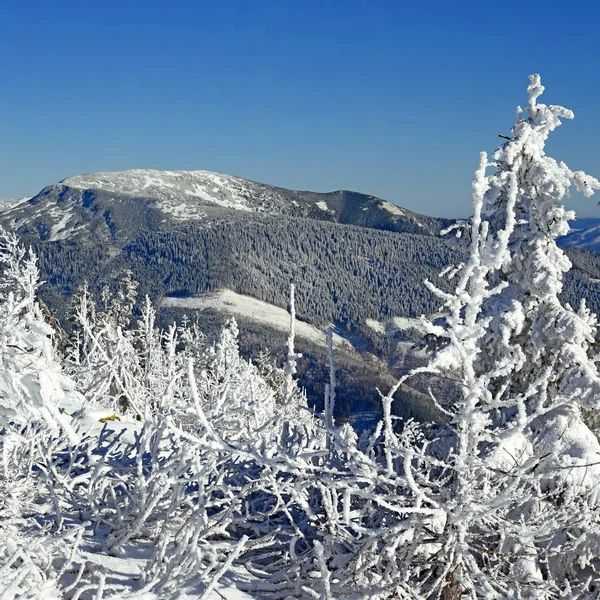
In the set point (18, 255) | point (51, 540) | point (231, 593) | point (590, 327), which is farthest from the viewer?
point (18, 255)

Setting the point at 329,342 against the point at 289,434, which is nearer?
the point at 329,342

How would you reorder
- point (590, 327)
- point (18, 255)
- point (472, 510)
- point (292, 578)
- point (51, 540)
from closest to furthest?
point (51, 540), point (472, 510), point (292, 578), point (590, 327), point (18, 255)

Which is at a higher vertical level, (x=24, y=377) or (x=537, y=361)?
(x=537, y=361)

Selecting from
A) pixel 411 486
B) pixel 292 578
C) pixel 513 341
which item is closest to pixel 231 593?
pixel 292 578

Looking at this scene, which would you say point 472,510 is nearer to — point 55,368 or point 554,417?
point 55,368

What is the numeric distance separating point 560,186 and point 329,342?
23.2 feet

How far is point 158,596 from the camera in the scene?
351 centimetres

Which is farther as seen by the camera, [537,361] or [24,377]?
[537,361]

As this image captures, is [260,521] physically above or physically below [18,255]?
below

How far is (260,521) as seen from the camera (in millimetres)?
5062

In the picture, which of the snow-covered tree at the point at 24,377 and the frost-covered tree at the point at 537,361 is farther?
the frost-covered tree at the point at 537,361

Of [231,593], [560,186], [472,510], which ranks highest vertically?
[560,186]

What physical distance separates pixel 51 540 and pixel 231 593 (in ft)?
3.96

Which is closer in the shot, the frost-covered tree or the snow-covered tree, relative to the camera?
the snow-covered tree
